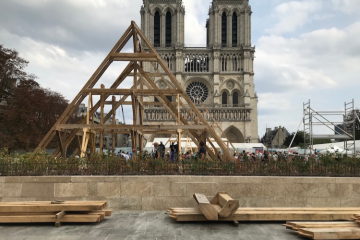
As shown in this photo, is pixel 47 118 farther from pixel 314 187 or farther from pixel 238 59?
pixel 238 59

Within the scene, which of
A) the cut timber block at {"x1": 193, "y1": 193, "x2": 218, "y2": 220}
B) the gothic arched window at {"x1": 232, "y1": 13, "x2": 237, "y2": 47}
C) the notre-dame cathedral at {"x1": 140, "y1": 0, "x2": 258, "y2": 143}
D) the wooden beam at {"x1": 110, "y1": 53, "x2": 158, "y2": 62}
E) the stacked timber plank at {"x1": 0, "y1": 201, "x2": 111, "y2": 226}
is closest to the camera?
the cut timber block at {"x1": 193, "y1": 193, "x2": 218, "y2": 220}

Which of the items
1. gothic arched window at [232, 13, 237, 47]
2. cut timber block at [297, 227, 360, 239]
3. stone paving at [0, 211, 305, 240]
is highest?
gothic arched window at [232, 13, 237, 47]

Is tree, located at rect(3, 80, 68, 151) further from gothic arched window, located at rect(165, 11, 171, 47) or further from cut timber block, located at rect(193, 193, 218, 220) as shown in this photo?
gothic arched window, located at rect(165, 11, 171, 47)

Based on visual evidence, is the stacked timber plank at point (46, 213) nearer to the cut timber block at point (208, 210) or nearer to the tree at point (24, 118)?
the cut timber block at point (208, 210)

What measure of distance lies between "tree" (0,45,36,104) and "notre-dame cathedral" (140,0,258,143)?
962 inches

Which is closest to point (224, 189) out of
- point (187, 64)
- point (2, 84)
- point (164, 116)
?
point (2, 84)

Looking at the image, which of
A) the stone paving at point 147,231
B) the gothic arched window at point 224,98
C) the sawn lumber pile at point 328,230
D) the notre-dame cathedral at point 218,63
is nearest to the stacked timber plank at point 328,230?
the sawn lumber pile at point 328,230

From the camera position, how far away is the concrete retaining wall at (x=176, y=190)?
743 cm

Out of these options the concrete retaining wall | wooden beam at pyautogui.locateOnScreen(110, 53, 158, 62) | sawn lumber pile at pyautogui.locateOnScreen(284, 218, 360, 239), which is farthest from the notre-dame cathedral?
sawn lumber pile at pyautogui.locateOnScreen(284, 218, 360, 239)

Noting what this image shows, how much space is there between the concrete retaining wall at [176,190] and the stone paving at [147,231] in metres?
0.88

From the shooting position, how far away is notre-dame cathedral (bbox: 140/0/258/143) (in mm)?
51250

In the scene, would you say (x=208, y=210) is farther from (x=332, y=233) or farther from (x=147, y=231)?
(x=332, y=233)

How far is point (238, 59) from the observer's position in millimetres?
53031

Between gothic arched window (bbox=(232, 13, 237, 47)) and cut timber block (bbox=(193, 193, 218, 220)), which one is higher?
gothic arched window (bbox=(232, 13, 237, 47))
